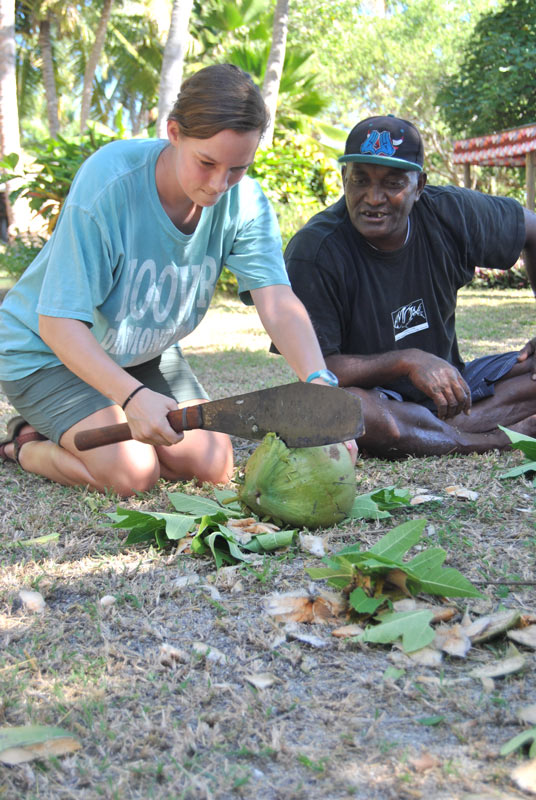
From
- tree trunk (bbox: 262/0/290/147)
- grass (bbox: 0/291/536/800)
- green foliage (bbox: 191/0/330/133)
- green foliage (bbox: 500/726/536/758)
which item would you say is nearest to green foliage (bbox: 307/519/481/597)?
grass (bbox: 0/291/536/800)

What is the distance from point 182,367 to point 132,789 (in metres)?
2.16

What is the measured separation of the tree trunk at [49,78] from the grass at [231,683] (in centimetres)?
1964

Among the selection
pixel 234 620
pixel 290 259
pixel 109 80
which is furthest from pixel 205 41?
pixel 234 620

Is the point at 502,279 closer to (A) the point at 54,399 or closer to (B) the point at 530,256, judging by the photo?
(B) the point at 530,256

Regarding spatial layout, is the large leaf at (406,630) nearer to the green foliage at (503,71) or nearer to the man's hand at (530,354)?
the man's hand at (530,354)

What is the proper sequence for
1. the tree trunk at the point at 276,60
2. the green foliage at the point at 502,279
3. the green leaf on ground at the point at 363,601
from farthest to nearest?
1. the tree trunk at the point at 276,60
2. the green foliage at the point at 502,279
3. the green leaf on ground at the point at 363,601

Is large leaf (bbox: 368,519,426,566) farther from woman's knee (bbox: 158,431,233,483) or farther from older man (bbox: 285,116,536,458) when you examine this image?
woman's knee (bbox: 158,431,233,483)

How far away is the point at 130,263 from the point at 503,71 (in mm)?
15730

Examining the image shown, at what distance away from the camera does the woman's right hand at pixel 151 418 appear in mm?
2166

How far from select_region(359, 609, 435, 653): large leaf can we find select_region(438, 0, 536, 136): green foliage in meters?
16.2

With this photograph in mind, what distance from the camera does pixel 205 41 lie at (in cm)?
2264

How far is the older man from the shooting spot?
3.00m

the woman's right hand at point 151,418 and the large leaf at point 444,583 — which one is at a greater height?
the woman's right hand at point 151,418

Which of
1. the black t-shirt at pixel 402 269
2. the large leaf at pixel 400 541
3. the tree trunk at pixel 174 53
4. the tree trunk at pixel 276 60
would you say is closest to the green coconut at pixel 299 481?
the large leaf at pixel 400 541
